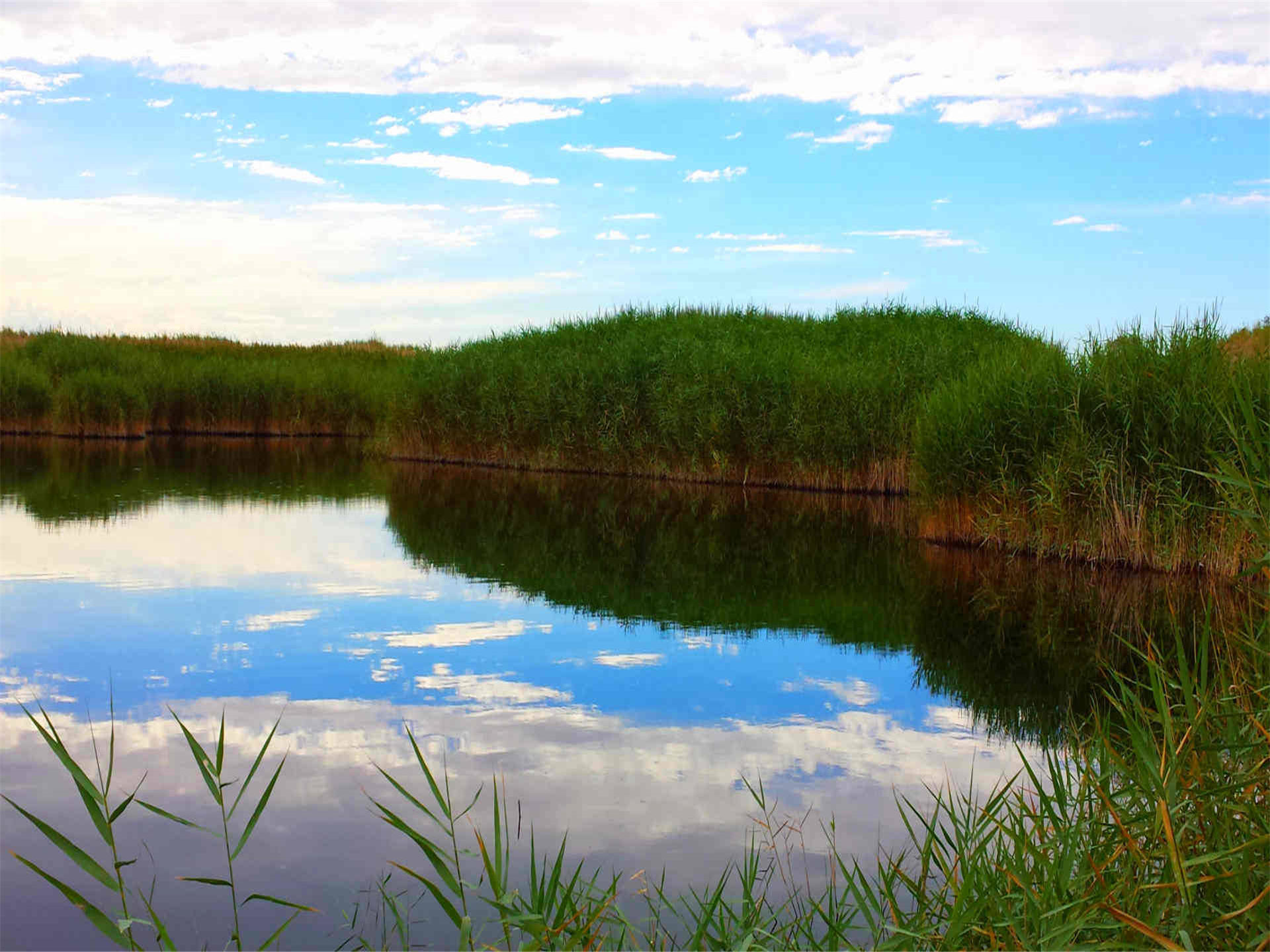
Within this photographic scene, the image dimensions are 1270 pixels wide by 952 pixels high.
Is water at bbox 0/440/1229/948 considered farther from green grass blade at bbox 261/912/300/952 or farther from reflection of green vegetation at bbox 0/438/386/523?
reflection of green vegetation at bbox 0/438/386/523

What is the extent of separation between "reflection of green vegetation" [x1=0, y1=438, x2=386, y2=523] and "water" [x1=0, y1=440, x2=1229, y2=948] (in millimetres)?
1053

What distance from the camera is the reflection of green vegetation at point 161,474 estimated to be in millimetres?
15047

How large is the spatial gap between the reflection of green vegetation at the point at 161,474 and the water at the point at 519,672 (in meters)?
1.05

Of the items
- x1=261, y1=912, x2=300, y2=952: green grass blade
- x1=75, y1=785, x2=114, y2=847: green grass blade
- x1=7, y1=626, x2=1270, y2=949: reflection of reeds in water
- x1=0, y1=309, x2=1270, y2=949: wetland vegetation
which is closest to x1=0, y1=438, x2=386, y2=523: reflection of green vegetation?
x1=0, y1=309, x2=1270, y2=949: wetland vegetation

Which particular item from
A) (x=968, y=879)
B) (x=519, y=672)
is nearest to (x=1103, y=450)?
(x=519, y=672)

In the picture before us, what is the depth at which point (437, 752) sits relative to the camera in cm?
536

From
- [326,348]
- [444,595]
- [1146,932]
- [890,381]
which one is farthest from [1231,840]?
[326,348]

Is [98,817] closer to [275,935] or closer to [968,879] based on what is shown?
[275,935]

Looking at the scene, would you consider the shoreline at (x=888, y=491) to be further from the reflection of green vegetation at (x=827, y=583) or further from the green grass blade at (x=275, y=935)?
the green grass blade at (x=275, y=935)

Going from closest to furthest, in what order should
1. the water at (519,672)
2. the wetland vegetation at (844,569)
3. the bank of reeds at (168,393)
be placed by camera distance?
the wetland vegetation at (844,569)
the water at (519,672)
the bank of reeds at (168,393)

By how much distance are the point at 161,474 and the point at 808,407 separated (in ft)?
34.5

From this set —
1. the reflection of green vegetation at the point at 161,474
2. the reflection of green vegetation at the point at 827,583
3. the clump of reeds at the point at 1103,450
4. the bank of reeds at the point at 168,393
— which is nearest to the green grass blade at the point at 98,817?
the reflection of green vegetation at the point at 827,583

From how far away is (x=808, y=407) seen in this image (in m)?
16.2

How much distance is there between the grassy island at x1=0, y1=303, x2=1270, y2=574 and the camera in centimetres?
1009
